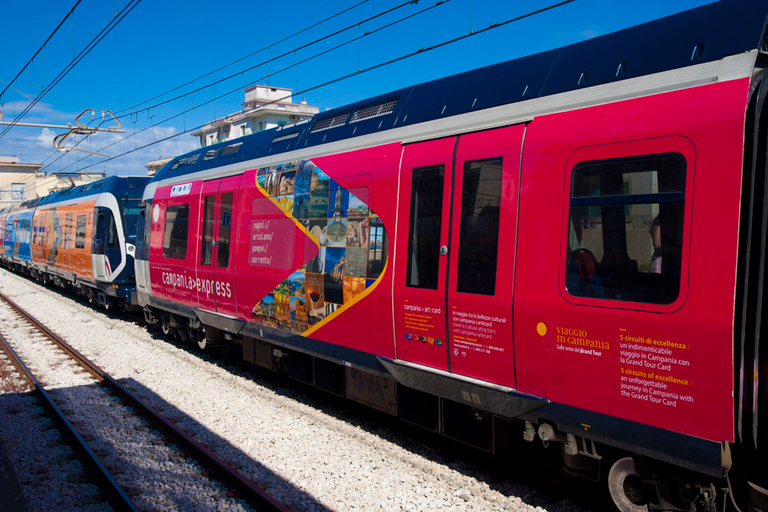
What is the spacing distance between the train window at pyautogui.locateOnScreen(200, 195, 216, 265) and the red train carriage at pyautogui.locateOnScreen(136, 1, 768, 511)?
8.43 ft

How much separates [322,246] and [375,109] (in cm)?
164

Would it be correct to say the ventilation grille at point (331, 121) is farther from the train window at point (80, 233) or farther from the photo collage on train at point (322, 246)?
the train window at point (80, 233)

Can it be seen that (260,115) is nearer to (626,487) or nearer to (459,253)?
(459,253)

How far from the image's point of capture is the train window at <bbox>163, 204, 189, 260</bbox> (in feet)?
31.0

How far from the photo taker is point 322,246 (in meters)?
6.27

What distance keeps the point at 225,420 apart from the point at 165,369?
3.19 m

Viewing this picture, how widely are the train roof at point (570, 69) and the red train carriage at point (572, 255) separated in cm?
2

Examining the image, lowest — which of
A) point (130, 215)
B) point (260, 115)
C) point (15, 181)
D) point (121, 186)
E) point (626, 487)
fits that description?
point (626, 487)

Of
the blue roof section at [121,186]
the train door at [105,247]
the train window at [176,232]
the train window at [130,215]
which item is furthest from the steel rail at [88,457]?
the blue roof section at [121,186]

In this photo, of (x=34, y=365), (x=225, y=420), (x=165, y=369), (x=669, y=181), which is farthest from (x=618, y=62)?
(x=34, y=365)

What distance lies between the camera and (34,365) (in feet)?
32.8

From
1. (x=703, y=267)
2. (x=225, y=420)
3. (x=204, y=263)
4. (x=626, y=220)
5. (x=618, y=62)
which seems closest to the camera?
(x=703, y=267)

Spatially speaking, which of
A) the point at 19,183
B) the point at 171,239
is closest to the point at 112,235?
the point at 171,239

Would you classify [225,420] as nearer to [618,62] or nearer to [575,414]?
[575,414]
